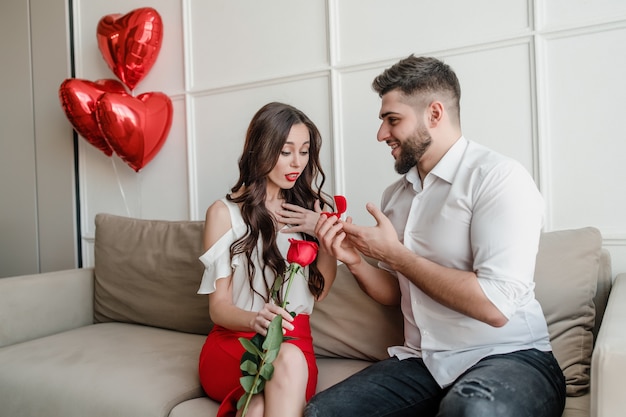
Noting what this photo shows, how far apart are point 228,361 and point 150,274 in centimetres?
84

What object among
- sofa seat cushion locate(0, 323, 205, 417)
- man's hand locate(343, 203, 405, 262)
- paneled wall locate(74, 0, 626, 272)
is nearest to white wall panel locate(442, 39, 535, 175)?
paneled wall locate(74, 0, 626, 272)

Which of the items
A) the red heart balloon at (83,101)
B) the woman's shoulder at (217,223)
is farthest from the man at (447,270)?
the red heart balloon at (83,101)

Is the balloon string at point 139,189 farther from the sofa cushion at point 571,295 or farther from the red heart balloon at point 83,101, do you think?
the sofa cushion at point 571,295

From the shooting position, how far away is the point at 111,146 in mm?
2596

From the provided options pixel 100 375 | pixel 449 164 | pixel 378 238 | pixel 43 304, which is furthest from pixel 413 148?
pixel 43 304

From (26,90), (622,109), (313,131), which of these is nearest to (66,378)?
(313,131)

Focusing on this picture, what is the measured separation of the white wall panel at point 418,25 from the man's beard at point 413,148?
25.1 inches

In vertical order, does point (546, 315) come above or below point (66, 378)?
above

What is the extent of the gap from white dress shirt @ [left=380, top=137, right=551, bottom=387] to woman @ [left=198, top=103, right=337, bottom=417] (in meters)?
0.31

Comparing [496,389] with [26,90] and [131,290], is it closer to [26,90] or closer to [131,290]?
[131,290]

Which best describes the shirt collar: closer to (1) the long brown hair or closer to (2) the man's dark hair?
(2) the man's dark hair

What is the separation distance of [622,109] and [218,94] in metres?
1.66

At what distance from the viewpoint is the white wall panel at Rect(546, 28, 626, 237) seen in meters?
1.71

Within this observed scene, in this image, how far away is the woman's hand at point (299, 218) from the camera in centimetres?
171
